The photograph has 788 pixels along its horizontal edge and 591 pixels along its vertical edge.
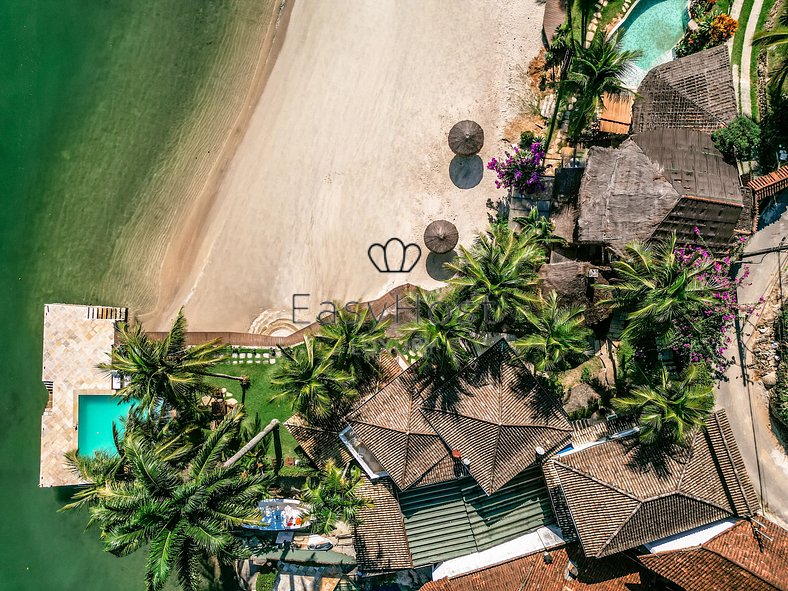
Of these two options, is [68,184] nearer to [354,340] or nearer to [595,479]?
[354,340]

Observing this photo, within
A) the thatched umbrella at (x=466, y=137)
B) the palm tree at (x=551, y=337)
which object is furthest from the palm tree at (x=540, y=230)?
the thatched umbrella at (x=466, y=137)

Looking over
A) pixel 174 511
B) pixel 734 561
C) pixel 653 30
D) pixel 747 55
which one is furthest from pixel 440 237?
pixel 734 561

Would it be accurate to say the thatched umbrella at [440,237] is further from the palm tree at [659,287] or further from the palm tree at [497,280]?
the palm tree at [659,287]

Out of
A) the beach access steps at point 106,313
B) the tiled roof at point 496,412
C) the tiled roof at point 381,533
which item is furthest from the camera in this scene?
the beach access steps at point 106,313

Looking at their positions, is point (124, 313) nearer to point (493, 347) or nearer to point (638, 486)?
point (493, 347)

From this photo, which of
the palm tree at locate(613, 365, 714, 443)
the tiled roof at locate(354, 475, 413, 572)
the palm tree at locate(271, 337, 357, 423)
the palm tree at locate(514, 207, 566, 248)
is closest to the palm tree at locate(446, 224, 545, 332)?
the palm tree at locate(514, 207, 566, 248)
